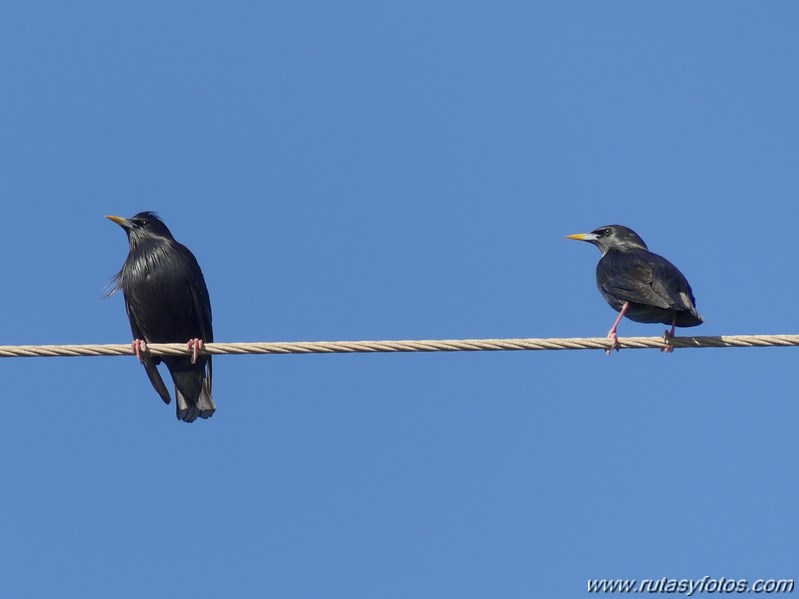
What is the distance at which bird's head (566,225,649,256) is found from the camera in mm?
10133

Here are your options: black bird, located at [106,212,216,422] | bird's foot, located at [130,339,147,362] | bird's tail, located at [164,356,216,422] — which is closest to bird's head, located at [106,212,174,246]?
black bird, located at [106,212,216,422]

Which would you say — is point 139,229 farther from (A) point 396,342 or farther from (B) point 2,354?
(A) point 396,342

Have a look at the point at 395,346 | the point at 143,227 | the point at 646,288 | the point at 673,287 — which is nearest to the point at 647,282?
the point at 646,288

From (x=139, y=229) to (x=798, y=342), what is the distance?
4975 mm

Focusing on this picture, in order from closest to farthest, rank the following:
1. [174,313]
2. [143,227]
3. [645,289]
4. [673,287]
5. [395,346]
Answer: [395,346]
[673,287]
[645,289]
[174,313]
[143,227]

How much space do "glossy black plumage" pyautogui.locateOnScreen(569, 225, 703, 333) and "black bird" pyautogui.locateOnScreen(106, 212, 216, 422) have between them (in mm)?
2821

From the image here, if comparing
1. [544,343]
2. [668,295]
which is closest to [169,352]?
[544,343]

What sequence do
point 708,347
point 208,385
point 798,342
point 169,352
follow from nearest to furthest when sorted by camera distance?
point 798,342, point 708,347, point 169,352, point 208,385

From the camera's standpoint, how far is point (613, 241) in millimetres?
10211

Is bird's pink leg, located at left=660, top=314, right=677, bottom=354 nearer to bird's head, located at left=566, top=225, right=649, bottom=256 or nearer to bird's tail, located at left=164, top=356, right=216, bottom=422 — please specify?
bird's head, located at left=566, top=225, right=649, bottom=256

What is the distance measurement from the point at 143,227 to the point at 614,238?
350 centimetres

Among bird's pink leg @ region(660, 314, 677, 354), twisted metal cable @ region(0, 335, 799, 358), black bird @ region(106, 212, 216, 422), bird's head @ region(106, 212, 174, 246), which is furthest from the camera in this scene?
bird's head @ region(106, 212, 174, 246)

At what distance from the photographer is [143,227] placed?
9.99 m

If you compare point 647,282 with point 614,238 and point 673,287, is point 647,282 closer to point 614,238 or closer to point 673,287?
point 673,287
